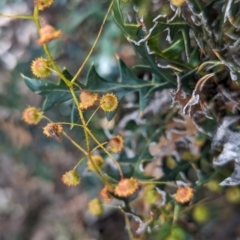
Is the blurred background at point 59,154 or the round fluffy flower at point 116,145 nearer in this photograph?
the round fluffy flower at point 116,145

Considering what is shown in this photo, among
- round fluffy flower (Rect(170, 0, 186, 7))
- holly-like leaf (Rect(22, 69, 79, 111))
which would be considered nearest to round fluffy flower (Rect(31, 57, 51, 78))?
holly-like leaf (Rect(22, 69, 79, 111))

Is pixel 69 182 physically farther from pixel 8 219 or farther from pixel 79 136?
pixel 8 219

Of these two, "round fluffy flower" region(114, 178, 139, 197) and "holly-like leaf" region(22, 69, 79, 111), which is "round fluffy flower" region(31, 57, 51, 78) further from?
"round fluffy flower" region(114, 178, 139, 197)

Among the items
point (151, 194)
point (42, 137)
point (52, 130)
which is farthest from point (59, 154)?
point (52, 130)

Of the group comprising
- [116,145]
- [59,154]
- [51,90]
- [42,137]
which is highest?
[51,90]

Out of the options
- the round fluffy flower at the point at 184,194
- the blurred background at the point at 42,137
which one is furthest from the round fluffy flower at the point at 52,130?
the blurred background at the point at 42,137

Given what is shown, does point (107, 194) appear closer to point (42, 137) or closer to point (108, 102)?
point (108, 102)

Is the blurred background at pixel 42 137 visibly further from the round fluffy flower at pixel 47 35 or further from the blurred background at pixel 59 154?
the round fluffy flower at pixel 47 35
